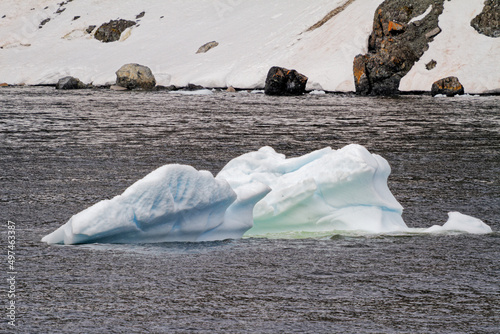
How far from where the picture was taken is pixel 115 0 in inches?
4397

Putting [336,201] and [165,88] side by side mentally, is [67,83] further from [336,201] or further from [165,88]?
[336,201]

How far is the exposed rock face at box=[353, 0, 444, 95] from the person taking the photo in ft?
195

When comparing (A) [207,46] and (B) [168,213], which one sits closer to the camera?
(B) [168,213]

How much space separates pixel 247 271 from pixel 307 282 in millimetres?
882

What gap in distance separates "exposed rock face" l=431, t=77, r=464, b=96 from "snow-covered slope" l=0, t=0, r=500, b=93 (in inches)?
161

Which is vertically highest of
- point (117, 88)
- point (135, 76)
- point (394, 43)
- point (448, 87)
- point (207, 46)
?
point (207, 46)

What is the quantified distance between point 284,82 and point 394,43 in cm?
1258

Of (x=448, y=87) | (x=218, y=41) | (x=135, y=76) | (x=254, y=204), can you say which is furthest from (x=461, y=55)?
(x=254, y=204)

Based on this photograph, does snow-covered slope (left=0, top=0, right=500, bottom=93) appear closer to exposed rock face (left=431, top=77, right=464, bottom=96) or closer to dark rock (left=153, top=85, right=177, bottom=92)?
dark rock (left=153, top=85, right=177, bottom=92)

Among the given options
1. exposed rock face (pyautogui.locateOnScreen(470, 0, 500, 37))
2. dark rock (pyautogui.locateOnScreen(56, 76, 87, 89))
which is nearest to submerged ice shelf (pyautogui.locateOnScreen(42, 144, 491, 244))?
dark rock (pyautogui.locateOnScreen(56, 76, 87, 89))

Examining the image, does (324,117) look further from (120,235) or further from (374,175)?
(120,235)

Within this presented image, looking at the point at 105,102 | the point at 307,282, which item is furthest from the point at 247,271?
the point at 105,102

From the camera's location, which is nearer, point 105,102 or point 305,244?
point 305,244

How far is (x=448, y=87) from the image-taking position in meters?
56.7
